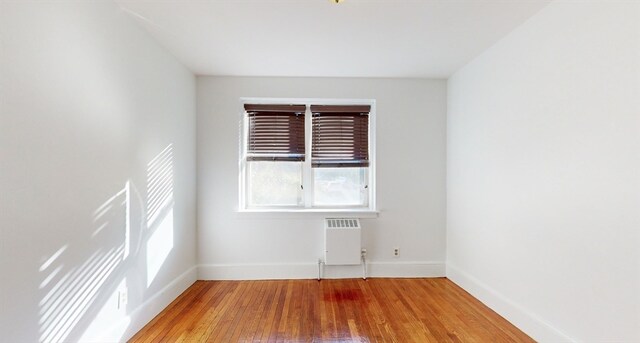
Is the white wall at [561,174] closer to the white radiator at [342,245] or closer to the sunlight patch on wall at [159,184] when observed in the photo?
the white radiator at [342,245]

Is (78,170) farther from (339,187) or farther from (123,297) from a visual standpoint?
(339,187)

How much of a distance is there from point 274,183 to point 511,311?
270cm

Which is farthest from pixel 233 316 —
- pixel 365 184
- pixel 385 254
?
pixel 365 184

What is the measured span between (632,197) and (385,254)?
88.8 inches

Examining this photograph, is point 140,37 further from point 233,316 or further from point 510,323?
point 510,323

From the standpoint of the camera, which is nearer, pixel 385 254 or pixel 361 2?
pixel 361 2

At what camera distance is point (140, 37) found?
2.23m

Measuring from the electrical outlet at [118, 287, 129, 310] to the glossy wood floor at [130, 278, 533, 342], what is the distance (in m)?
0.31

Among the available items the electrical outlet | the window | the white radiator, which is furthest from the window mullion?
the electrical outlet

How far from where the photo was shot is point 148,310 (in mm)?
2318

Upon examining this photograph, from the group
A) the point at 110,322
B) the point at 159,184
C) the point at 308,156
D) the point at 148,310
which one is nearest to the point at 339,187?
the point at 308,156

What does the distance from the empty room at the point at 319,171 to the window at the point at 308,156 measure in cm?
3

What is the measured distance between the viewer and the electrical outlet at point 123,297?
1.99 meters

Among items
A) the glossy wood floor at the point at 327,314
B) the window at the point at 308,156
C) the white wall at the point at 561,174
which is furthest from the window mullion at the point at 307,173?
the white wall at the point at 561,174
